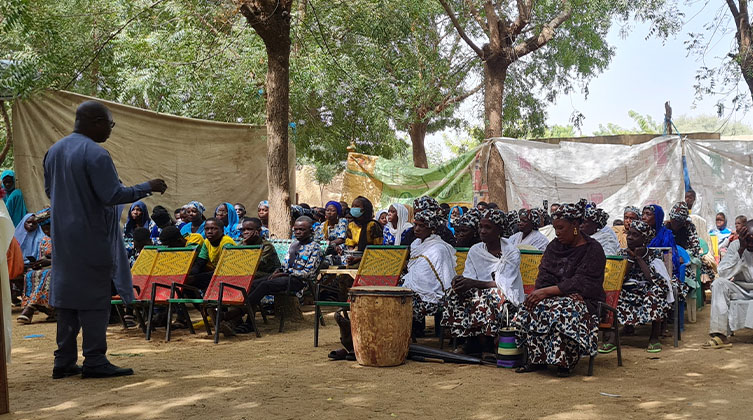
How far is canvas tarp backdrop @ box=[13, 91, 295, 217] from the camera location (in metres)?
12.0

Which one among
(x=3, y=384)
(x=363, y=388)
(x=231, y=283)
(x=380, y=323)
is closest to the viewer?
(x=3, y=384)

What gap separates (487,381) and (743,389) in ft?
6.33

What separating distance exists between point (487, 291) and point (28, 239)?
25.4 ft

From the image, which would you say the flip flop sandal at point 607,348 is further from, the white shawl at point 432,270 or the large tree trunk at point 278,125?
the large tree trunk at point 278,125

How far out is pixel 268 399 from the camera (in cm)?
515

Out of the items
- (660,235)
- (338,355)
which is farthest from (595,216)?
(338,355)

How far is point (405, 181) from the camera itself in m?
16.1

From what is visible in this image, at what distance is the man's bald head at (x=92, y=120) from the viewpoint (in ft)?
19.0

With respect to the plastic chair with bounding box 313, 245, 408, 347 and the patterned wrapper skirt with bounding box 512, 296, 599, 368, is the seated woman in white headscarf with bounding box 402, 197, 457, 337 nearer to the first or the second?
the plastic chair with bounding box 313, 245, 408, 347

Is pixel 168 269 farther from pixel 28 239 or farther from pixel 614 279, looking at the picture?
pixel 614 279

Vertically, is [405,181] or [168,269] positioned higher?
[405,181]

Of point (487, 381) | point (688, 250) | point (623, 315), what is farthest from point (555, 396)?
point (688, 250)

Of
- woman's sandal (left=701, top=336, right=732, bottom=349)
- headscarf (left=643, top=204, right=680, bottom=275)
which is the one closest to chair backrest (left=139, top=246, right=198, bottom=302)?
headscarf (left=643, top=204, right=680, bottom=275)

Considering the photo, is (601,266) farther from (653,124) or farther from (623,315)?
(653,124)
